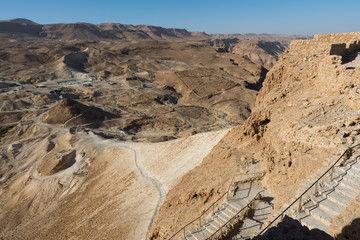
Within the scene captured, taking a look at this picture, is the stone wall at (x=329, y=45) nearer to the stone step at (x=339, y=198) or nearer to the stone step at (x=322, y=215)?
the stone step at (x=339, y=198)

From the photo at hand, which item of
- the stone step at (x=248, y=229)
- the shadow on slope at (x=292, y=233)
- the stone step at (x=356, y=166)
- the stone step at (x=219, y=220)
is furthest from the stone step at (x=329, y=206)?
the stone step at (x=219, y=220)

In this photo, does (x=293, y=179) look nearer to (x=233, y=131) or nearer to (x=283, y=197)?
(x=283, y=197)

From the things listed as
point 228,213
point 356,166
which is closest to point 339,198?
point 356,166

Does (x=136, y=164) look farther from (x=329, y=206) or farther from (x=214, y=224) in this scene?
(x=329, y=206)

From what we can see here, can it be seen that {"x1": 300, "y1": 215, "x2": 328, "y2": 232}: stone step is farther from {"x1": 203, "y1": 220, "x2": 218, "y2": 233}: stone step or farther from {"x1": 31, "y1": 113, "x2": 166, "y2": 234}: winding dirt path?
{"x1": 31, "y1": 113, "x2": 166, "y2": 234}: winding dirt path

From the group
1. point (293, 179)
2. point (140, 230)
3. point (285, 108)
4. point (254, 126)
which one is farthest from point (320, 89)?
point (140, 230)

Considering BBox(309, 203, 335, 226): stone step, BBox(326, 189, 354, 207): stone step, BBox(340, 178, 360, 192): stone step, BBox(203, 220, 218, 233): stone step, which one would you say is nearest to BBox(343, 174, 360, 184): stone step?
BBox(340, 178, 360, 192): stone step
